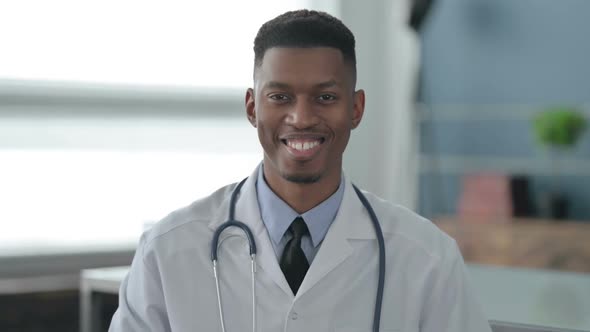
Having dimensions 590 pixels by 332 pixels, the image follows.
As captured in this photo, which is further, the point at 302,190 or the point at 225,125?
the point at 225,125

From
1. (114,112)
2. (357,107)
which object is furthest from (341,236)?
(114,112)

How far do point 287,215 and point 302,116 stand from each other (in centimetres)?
17

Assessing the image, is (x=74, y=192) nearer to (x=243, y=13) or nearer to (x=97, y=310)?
(x=243, y=13)

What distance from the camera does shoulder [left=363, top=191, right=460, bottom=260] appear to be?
1.38 metres

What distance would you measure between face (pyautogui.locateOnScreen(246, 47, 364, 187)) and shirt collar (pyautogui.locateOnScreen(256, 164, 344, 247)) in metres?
0.06

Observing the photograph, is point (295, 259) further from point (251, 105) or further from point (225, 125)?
point (225, 125)

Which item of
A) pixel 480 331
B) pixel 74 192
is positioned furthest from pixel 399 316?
pixel 74 192

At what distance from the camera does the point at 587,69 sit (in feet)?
13.5

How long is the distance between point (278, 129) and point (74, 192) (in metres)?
2.39

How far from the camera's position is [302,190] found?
4.53 feet

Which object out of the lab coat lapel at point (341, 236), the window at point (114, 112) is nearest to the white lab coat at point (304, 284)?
the lab coat lapel at point (341, 236)

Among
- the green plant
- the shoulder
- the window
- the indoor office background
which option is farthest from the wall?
the shoulder

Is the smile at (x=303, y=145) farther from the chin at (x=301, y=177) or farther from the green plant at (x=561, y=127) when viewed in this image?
the green plant at (x=561, y=127)

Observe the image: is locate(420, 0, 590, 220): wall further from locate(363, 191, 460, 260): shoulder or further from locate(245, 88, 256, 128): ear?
locate(245, 88, 256, 128): ear
